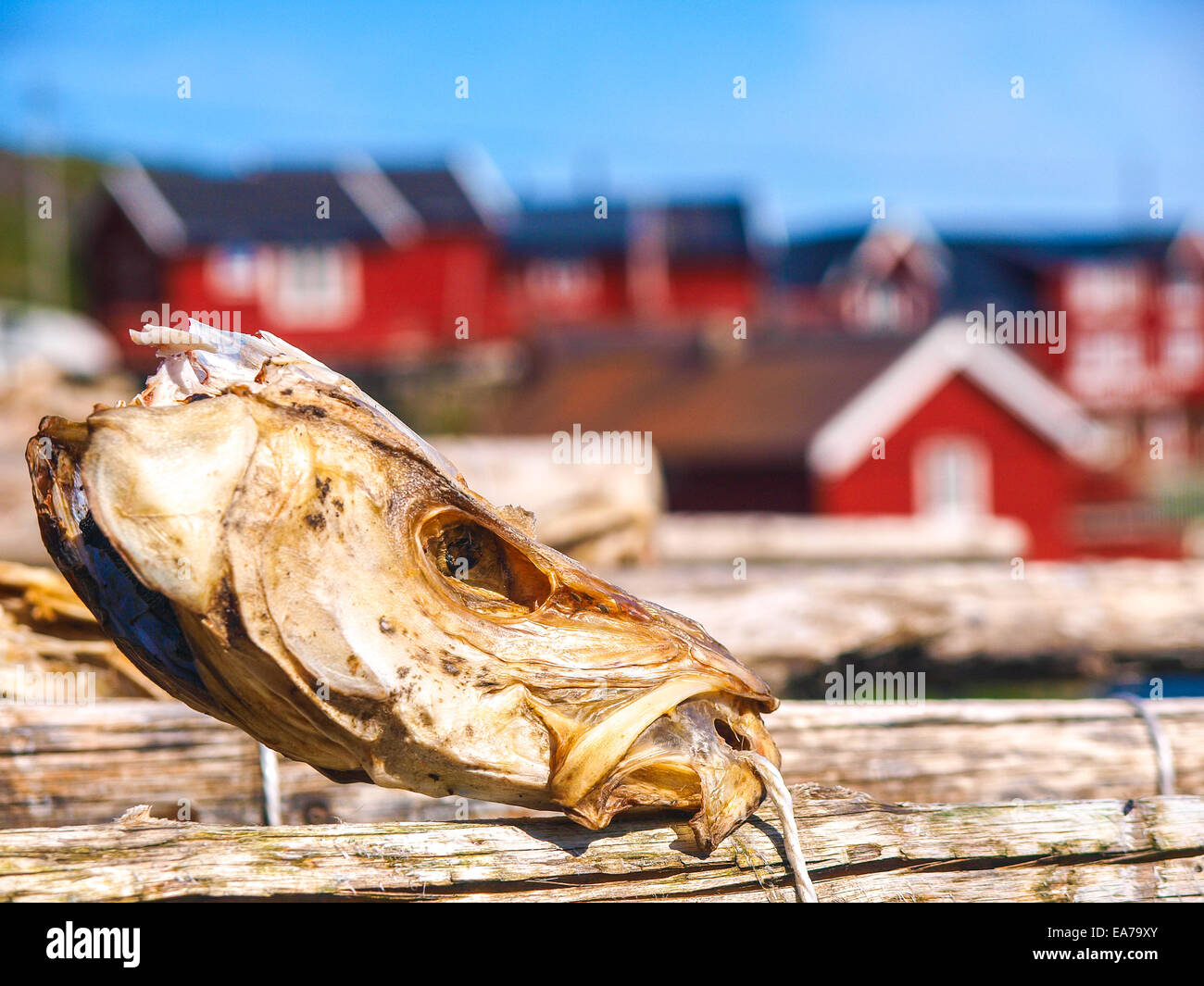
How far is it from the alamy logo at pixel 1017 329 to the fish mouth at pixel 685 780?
26274mm

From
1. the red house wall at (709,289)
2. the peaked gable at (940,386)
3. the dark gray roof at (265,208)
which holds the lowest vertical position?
the peaked gable at (940,386)

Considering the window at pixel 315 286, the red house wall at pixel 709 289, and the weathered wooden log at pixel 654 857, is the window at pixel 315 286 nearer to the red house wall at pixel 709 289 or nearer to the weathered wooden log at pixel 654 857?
the red house wall at pixel 709 289

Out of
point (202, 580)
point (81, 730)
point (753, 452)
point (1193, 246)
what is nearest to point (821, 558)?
point (81, 730)

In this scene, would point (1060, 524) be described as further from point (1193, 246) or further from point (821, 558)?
point (1193, 246)

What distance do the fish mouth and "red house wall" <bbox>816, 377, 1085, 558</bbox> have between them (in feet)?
79.3

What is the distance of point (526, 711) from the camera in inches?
75.9

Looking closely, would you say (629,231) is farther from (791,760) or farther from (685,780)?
(685,780)

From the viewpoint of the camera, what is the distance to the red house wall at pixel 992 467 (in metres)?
25.9

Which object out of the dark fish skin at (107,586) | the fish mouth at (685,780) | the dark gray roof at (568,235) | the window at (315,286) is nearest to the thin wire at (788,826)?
the fish mouth at (685,780)

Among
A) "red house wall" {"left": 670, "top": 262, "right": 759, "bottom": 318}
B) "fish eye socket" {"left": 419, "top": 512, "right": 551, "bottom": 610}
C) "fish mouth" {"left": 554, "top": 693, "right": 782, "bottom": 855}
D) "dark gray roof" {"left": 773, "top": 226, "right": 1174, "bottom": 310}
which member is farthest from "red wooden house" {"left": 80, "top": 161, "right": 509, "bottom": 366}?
"fish mouth" {"left": 554, "top": 693, "right": 782, "bottom": 855}

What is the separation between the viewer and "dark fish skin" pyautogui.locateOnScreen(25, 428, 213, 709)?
1845 mm

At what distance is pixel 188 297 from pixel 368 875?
121ft
